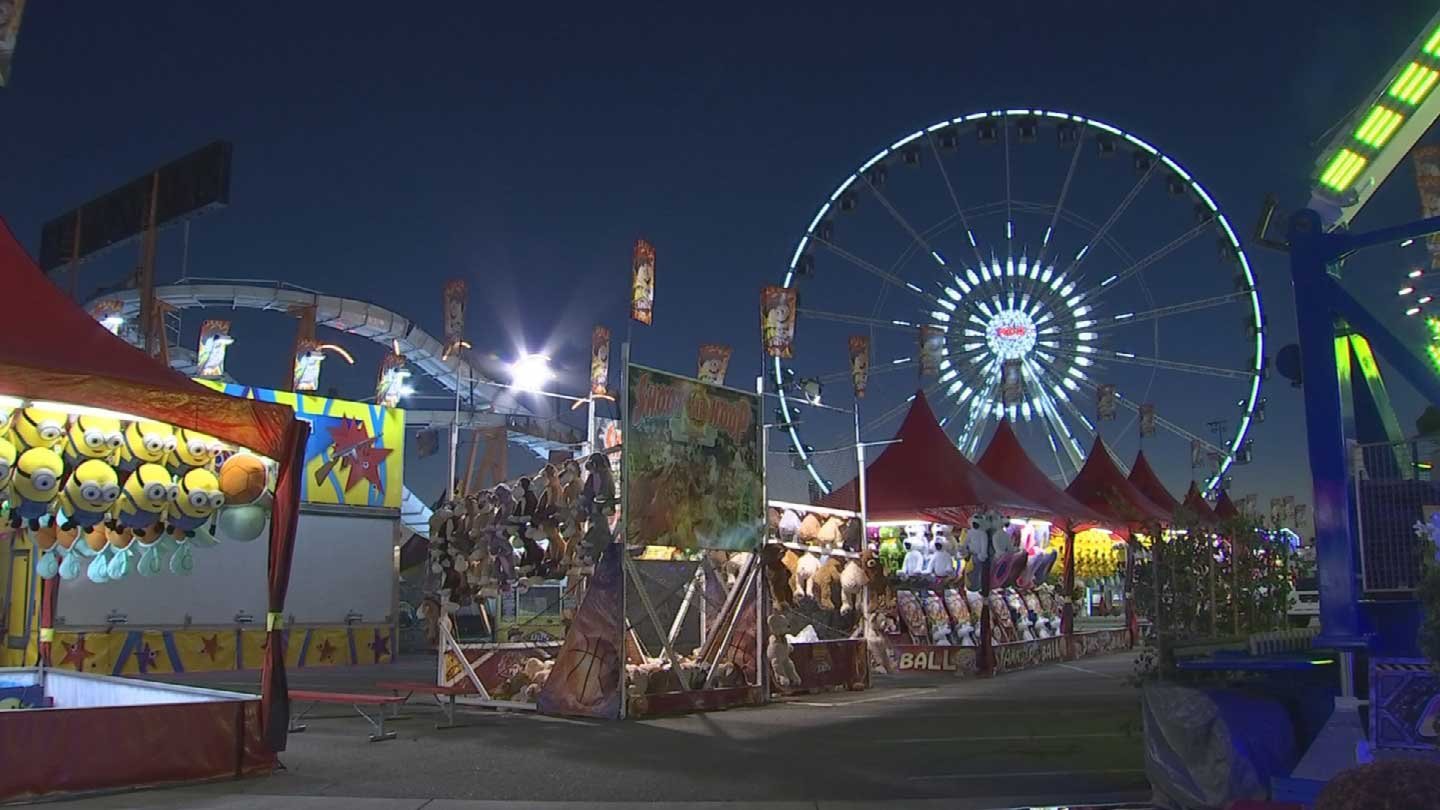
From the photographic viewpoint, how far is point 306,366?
91.8 feet

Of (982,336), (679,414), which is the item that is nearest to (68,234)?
(679,414)

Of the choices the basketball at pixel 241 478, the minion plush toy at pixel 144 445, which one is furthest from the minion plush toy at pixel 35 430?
the basketball at pixel 241 478

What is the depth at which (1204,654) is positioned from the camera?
7.60 metres

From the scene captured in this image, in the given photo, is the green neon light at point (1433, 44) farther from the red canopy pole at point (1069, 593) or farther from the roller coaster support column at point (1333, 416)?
the red canopy pole at point (1069, 593)

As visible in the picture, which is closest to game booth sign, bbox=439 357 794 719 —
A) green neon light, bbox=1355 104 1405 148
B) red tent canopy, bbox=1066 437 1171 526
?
green neon light, bbox=1355 104 1405 148

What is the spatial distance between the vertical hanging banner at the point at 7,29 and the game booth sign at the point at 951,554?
1348cm

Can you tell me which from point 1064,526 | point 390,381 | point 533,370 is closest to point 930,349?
point 1064,526

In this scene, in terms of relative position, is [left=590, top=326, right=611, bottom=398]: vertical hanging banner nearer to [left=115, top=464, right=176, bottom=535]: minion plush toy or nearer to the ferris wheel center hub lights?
the ferris wheel center hub lights

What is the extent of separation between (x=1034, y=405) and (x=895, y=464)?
990 cm

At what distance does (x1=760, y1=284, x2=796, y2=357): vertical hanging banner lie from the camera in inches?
903

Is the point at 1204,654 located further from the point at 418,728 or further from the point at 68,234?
the point at 68,234

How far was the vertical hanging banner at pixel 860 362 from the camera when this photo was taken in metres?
27.2

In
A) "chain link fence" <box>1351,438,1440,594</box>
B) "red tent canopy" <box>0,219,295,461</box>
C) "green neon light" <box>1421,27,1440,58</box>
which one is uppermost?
"green neon light" <box>1421,27,1440,58</box>

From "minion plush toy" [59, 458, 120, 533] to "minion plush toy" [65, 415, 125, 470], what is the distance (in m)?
0.08
